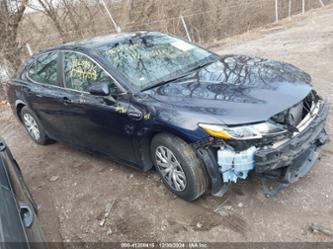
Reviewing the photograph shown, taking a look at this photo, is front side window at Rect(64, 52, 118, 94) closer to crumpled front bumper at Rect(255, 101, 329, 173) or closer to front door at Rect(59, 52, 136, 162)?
front door at Rect(59, 52, 136, 162)

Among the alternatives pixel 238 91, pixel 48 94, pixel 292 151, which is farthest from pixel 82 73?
pixel 292 151

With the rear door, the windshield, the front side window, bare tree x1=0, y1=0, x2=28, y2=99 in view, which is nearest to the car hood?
the windshield

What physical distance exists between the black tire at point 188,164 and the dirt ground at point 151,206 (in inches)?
9.9

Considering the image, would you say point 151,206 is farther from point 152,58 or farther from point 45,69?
point 45,69

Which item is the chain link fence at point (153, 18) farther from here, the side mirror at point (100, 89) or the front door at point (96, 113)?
the side mirror at point (100, 89)

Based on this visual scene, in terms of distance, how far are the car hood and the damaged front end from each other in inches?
3.8

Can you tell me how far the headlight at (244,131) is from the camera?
Result: 9.56ft

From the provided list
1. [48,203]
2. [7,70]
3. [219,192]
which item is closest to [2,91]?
[7,70]

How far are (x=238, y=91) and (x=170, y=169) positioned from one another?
103 cm

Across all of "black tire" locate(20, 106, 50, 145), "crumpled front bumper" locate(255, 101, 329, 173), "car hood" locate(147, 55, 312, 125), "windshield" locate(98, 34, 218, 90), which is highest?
"windshield" locate(98, 34, 218, 90)

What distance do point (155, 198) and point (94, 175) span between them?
108 centimetres

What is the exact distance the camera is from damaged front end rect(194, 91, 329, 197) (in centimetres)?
292

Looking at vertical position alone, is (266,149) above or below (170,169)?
above

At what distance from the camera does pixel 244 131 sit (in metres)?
2.93
